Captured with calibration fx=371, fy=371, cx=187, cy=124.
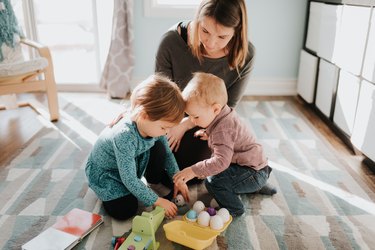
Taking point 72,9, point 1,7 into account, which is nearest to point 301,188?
point 1,7

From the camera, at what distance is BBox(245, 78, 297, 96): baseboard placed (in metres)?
3.09

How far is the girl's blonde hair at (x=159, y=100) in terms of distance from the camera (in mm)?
1197

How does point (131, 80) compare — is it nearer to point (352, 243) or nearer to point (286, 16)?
point (286, 16)

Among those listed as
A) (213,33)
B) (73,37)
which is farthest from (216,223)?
(73,37)

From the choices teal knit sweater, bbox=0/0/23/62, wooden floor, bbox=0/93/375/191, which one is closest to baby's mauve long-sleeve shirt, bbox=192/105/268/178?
wooden floor, bbox=0/93/375/191

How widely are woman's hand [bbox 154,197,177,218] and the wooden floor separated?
0.94 m

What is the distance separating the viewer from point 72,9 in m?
4.60

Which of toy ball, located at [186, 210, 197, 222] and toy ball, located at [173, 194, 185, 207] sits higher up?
toy ball, located at [186, 210, 197, 222]

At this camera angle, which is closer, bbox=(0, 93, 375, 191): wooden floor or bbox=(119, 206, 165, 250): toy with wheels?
bbox=(119, 206, 165, 250): toy with wheels

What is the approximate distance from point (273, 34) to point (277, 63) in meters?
0.24

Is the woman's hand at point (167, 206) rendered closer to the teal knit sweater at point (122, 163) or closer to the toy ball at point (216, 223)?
the teal knit sweater at point (122, 163)

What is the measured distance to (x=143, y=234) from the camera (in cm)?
128

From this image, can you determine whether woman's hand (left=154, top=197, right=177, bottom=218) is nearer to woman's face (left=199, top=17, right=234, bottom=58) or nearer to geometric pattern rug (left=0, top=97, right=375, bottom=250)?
geometric pattern rug (left=0, top=97, right=375, bottom=250)

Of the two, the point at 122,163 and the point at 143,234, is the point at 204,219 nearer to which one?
the point at 143,234
